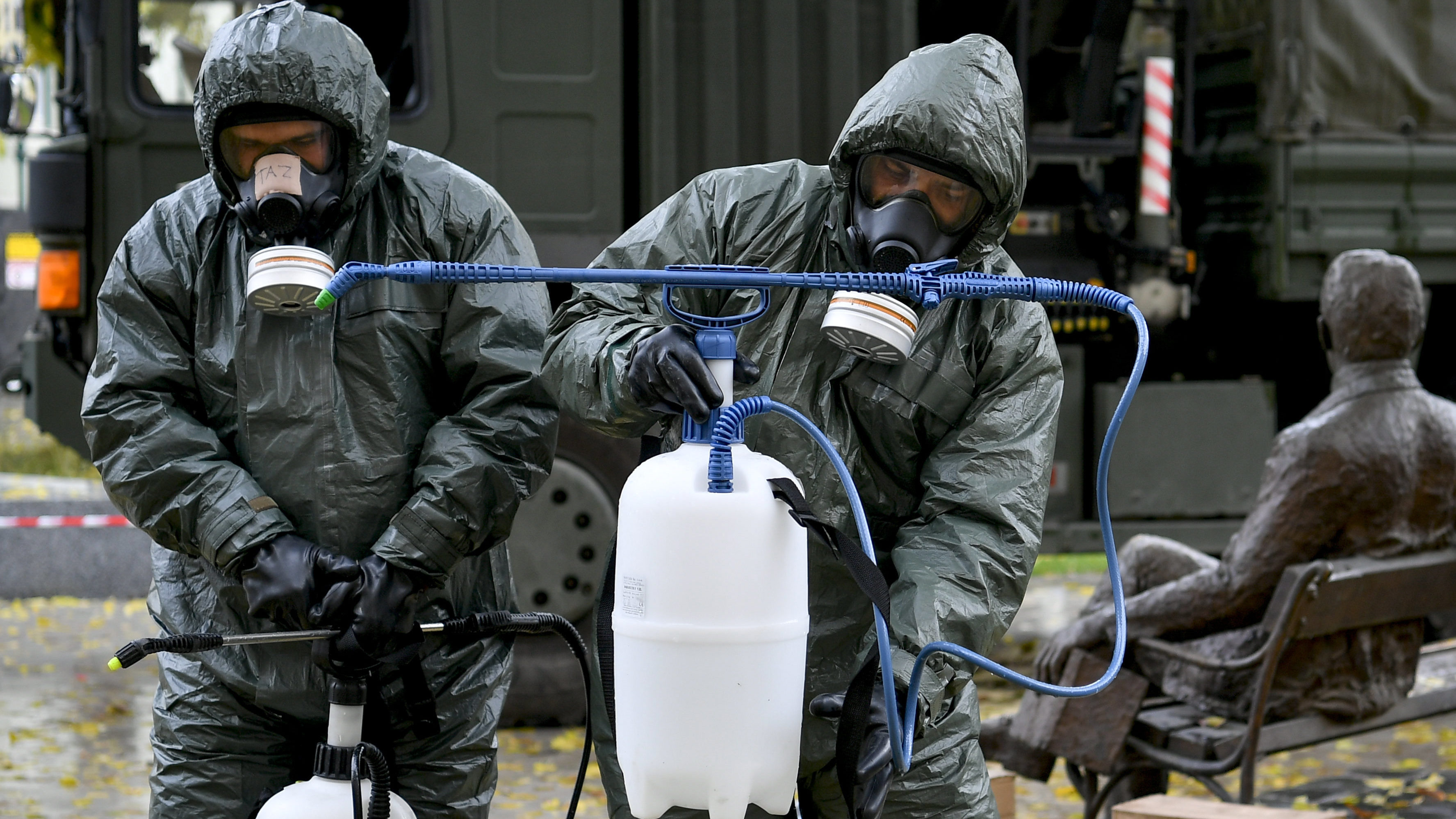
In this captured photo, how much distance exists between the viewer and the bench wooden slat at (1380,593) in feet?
13.6

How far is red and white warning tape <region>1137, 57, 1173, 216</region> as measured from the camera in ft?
21.5

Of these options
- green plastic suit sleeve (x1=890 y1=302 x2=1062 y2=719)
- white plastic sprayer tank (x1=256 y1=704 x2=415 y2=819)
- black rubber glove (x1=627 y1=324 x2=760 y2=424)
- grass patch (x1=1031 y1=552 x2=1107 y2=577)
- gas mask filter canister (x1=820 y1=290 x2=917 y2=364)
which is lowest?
grass patch (x1=1031 y1=552 x2=1107 y2=577)

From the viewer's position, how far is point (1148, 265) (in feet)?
21.7

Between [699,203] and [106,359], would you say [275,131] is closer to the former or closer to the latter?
[106,359]

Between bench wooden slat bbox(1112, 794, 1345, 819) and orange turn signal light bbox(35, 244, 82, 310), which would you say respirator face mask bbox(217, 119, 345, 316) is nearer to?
bench wooden slat bbox(1112, 794, 1345, 819)

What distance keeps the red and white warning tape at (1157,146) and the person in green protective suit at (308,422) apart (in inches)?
166

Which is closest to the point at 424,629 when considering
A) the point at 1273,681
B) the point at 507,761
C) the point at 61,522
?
the point at 1273,681

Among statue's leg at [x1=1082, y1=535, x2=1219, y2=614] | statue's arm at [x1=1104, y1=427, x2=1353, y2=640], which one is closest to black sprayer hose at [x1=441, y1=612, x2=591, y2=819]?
statue's arm at [x1=1104, y1=427, x2=1353, y2=640]

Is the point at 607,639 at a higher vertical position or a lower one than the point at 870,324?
lower

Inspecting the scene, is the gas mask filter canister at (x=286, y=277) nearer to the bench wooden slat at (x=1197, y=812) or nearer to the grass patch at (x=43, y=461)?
the bench wooden slat at (x=1197, y=812)

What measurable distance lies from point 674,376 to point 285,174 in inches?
37.1

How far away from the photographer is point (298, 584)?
2.62 m

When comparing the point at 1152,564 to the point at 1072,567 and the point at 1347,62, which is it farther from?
the point at 1072,567

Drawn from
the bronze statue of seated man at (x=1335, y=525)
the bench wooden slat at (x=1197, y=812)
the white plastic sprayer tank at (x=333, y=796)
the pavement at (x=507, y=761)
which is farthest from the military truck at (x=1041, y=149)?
the white plastic sprayer tank at (x=333, y=796)
